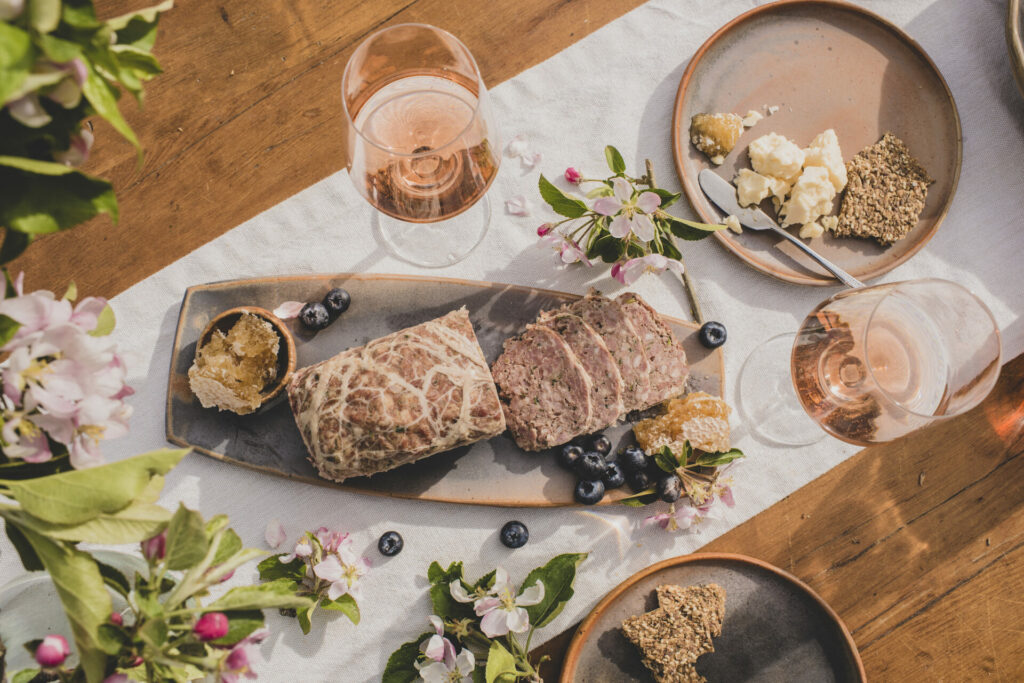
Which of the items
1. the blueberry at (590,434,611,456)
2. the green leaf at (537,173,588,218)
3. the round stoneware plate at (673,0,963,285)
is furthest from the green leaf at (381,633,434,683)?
the round stoneware plate at (673,0,963,285)

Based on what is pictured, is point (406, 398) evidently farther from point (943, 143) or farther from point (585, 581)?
point (943, 143)

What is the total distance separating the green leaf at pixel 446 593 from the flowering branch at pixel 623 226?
3.42ft

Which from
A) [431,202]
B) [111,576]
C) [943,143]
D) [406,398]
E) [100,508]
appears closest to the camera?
[100,508]

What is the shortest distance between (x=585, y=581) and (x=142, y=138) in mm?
2079

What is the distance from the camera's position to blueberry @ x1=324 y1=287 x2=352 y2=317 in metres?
2.16

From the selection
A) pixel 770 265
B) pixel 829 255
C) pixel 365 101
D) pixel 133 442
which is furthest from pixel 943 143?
pixel 133 442

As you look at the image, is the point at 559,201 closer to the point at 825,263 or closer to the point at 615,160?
the point at 615,160

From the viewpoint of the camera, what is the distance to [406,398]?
198 centimetres

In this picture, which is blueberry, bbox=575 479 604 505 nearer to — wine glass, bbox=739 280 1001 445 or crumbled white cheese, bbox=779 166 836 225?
wine glass, bbox=739 280 1001 445

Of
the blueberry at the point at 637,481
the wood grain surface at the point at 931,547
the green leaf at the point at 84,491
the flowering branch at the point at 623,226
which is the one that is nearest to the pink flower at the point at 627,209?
the flowering branch at the point at 623,226

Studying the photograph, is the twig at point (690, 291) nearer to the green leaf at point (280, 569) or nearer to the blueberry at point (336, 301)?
the blueberry at point (336, 301)

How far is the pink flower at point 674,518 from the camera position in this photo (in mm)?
2197

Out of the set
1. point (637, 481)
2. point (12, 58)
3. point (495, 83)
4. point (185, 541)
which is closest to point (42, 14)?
point (12, 58)

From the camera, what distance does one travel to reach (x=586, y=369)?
2.12m
